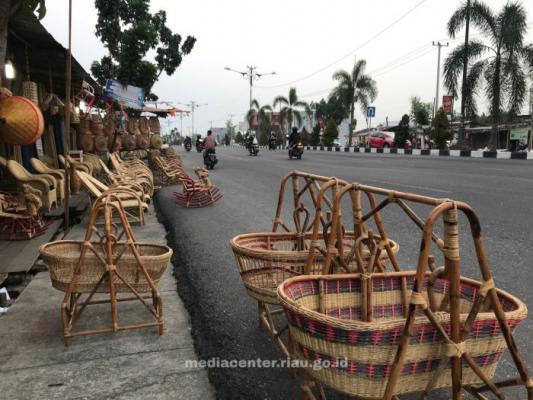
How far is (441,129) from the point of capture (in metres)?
26.7

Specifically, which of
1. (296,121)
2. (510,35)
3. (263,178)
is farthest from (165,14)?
(296,121)

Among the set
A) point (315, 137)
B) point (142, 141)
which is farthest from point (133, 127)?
point (315, 137)

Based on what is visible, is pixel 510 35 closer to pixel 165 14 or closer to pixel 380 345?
pixel 165 14

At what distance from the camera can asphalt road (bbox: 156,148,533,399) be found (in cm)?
269

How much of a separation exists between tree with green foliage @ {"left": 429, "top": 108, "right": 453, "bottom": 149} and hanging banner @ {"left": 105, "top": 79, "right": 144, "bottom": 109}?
17.5m

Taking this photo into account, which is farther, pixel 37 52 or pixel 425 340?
pixel 37 52

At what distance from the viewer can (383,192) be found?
2236 mm

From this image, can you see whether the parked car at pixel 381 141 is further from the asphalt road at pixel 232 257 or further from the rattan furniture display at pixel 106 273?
the rattan furniture display at pixel 106 273

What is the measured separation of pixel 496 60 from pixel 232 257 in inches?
881

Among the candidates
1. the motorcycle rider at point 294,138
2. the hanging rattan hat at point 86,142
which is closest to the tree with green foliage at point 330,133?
the motorcycle rider at point 294,138

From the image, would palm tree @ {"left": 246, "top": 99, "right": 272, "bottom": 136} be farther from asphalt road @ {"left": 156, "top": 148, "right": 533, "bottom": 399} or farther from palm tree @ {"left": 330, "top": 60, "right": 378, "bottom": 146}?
asphalt road @ {"left": 156, "top": 148, "right": 533, "bottom": 399}

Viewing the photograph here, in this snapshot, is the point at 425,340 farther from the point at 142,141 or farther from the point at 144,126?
the point at 144,126

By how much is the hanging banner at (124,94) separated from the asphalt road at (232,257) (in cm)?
→ 384

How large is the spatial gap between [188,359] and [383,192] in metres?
1.57
